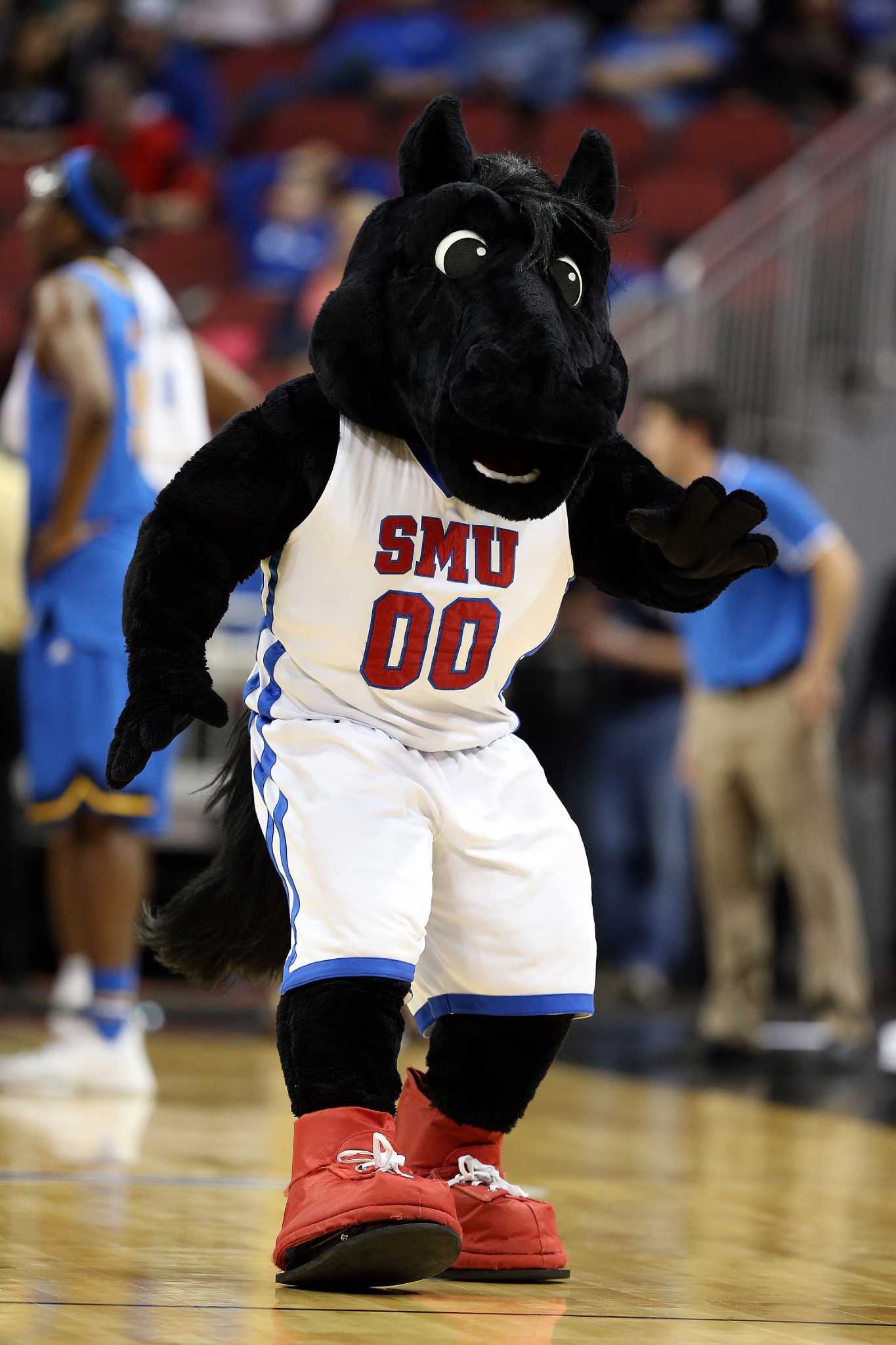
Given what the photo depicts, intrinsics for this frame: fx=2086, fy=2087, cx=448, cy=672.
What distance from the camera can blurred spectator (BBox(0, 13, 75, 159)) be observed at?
Result: 1016 centimetres

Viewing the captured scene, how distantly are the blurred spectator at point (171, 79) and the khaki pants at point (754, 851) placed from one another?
18.2 feet

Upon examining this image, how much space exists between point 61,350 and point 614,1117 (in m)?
1.87

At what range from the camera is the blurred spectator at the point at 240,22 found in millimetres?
10977

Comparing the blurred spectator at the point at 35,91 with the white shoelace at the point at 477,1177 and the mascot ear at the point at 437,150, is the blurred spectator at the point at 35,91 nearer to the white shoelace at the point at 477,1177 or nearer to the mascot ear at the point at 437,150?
the mascot ear at the point at 437,150

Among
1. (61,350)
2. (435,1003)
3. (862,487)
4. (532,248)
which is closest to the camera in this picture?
(532,248)

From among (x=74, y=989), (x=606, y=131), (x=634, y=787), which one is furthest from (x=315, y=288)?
(x=74, y=989)

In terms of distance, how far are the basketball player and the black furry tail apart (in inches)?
62.4

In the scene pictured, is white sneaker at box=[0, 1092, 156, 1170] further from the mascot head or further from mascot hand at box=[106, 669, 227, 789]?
the mascot head

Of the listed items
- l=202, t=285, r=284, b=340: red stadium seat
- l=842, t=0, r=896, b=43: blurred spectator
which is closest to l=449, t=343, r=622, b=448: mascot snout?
l=202, t=285, r=284, b=340: red stadium seat

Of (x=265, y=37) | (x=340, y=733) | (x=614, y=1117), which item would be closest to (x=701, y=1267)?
(x=340, y=733)

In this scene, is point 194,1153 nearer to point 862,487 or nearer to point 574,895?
point 574,895

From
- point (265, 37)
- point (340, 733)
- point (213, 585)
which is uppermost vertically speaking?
point (265, 37)

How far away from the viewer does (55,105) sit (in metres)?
10.2

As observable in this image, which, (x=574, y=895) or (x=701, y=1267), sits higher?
(x=574, y=895)
